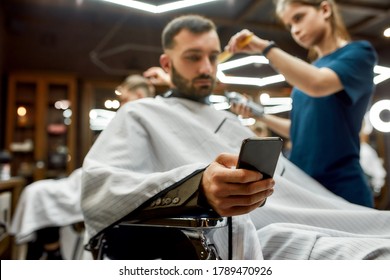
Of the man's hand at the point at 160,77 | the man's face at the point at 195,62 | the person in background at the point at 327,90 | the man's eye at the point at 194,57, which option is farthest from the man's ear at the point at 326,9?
the man's hand at the point at 160,77

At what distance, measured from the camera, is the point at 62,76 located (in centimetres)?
495

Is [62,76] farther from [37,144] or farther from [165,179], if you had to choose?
[165,179]

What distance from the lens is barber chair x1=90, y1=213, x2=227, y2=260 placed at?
0.72m

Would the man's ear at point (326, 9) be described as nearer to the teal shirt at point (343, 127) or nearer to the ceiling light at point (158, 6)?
the teal shirt at point (343, 127)

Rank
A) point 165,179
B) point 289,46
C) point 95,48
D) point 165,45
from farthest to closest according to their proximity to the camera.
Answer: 1. point 95,48
2. point 289,46
3. point 165,45
4. point 165,179

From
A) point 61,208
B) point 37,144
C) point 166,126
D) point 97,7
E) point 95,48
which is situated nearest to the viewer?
point 166,126

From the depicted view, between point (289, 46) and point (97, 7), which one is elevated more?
point (97, 7)

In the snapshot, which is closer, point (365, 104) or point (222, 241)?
point (222, 241)

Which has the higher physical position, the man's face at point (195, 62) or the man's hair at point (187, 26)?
the man's hair at point (187, 26)

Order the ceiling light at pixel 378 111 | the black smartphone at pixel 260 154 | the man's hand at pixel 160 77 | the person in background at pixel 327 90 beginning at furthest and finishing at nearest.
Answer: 1. the ceiling light at pixel 378 111
2. the man's hand at pixel 160 77
3. the person in background at pixel 327 90
4. the black smartphone at pixel 260 154

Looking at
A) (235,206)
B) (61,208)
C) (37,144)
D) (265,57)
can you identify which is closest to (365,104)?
(265,57)

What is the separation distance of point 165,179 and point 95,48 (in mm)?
4752

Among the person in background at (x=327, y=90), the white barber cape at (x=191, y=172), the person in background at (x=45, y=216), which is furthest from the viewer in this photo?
the person in background at (x=45, y=216)

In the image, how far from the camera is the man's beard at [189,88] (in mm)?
1296
